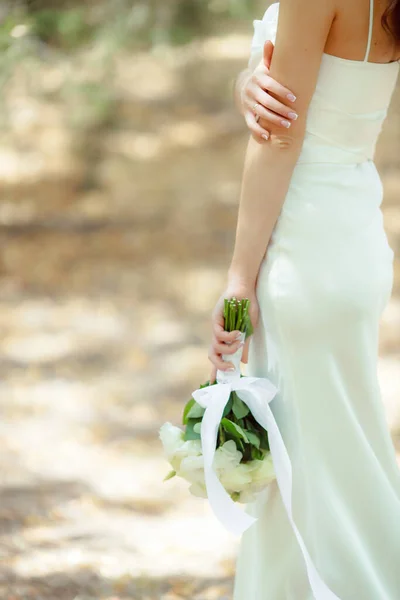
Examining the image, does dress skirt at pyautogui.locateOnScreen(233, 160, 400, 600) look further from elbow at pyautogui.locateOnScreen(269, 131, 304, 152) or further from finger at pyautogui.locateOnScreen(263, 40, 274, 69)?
finger at pyautogui.locateOnScreen(263, 40, 274, 69)

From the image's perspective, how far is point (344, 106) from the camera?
154cm

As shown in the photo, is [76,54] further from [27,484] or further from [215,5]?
[27,484]

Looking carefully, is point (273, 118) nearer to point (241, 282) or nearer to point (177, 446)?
point (241, 282)

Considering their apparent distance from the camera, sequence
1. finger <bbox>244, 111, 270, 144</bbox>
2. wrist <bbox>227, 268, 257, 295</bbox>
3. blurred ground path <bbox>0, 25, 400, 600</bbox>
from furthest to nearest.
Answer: blurred ground path <bbox>0, 25, 400, 600</bbox> < wrist <bbox>227, 268, 257, 295</bbox> < finger <bbox>244, 111, 270, 144</bbox>

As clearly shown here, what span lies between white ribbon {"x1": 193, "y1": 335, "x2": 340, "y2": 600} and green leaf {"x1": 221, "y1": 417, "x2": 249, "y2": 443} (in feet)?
0.04

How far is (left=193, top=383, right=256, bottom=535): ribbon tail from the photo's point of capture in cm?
157

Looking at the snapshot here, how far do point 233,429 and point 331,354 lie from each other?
0.24 meters

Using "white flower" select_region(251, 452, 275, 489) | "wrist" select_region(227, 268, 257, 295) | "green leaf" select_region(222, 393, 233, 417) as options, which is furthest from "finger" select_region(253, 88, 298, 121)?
"white flower" select_region(251, 452, 275, 489)

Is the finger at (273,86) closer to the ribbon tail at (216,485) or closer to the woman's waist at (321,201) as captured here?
the woman's waist at (321,201)

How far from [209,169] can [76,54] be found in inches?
75.7

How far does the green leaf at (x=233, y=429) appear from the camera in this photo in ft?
5.16

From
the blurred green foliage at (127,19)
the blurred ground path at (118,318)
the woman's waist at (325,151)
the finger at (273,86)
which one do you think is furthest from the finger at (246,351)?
the blurred green foliage at (127,19)

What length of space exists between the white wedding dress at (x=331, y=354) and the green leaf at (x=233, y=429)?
5.7 inches

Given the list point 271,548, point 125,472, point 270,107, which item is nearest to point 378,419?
point 271,548
